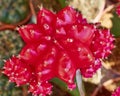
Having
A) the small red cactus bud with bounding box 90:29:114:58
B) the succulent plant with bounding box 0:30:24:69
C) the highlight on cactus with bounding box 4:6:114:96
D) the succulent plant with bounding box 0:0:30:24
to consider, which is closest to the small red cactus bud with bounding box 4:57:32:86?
the highlight on cactus with bounding box 4:6:114:96

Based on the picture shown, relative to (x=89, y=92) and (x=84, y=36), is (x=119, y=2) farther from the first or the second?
(x=84, y=36)

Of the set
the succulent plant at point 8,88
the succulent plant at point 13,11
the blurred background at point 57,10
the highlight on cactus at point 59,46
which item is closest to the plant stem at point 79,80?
the highlight on cactus at point 59,46

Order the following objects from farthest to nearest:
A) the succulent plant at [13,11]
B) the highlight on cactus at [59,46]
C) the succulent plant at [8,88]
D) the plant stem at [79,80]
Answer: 1. the succulent plant at [13,11]
2. the succulent plant at [8,88]
3. the plant stem at [79,80]
4. the highlight on cactus at [59,46]

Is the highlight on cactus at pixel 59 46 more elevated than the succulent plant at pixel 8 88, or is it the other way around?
the succulent plant at pixel 8 88

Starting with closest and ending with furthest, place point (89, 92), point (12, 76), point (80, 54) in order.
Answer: point (80, 54)
point (12, 76)
point (89, 92)

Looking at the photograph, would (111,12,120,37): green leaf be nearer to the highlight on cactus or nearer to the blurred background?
the blurred background

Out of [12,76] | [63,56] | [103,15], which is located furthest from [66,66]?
[103,15]

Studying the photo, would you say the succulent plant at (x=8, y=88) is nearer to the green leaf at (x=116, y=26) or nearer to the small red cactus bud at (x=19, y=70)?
the small red cactus bud at (x=19, y=70)

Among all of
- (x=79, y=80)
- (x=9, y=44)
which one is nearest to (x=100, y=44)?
(x=79, y=80)
